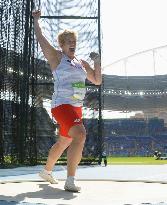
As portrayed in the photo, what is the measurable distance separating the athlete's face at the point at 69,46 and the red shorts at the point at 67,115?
1.63 ft

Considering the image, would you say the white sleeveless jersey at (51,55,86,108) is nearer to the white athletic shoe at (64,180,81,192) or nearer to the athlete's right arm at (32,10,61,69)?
the athlete's right arm at (32,10,61,69)

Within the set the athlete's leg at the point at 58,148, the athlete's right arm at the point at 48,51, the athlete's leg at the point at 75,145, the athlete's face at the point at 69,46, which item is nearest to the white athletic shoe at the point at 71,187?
the athlete's leg at the point at 75,145

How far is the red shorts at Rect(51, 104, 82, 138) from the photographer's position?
323 centimetres

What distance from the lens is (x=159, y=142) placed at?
45.2 metres

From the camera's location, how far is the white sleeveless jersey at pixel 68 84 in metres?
3.29

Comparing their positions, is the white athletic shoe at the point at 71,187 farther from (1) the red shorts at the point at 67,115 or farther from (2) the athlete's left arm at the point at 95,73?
(2) the athlete's left arm at the point at 95,73

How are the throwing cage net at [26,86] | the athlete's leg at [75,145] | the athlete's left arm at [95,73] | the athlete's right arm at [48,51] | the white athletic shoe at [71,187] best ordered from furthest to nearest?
the throwing cage net at [26,86] < the athlete's left arm at [95,73] < the athlete's right arm at [48,51] < the athlete's leg at [75,145] < the white athletic shoe at [71,187]

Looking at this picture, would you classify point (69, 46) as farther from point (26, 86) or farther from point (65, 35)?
point (26, 86)

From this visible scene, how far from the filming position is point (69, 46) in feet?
11.2

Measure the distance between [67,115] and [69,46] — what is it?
2.08 ft

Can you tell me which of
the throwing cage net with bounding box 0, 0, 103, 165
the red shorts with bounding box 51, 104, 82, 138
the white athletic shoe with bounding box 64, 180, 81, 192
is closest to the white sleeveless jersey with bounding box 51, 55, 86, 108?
the red shorts with bounding box 51, 104, 82, 138

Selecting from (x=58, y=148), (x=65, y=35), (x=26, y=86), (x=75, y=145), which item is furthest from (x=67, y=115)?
(x=26, y=86)

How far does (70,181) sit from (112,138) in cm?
4296

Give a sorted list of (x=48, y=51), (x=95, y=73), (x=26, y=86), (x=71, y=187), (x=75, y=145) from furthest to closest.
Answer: (x=26, y=86) < (x=95, y=73) < (x=48, y=51) < (x=75, y=145) < (x=71, y=187)
